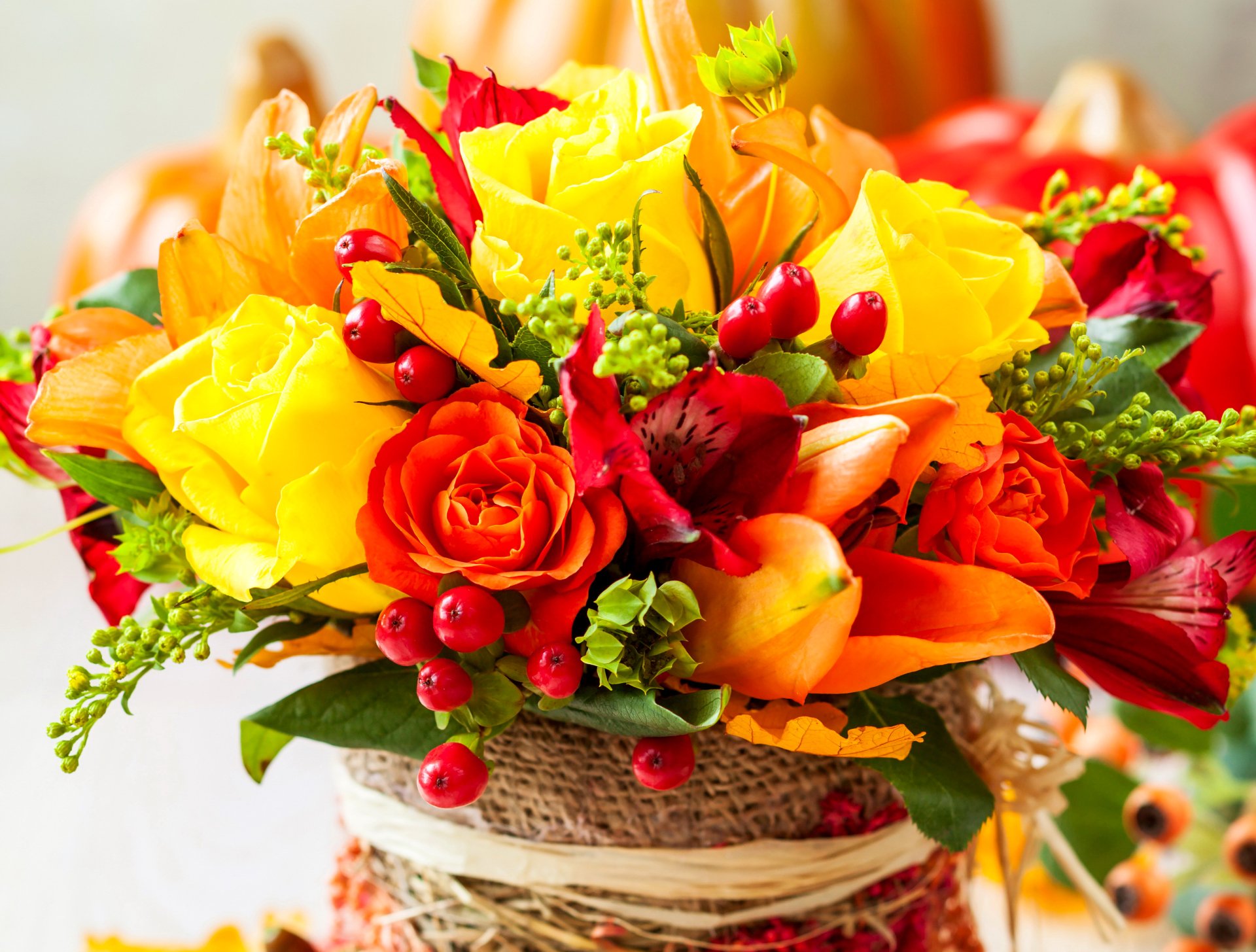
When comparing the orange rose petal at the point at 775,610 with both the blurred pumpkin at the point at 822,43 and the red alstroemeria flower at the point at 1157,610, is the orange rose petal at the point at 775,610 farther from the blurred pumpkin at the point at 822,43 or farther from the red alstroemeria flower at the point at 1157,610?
the blurred pumpkin at the point at 822,43

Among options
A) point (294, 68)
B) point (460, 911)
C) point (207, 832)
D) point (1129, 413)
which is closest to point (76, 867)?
point (207, 832)

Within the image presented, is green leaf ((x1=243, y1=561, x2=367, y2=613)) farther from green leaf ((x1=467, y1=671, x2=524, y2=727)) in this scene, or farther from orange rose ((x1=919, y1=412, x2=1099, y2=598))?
orange rose ((x1=919, y1=412, x2=1099, y2=598))

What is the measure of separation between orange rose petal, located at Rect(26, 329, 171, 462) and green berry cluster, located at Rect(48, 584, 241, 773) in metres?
0.05

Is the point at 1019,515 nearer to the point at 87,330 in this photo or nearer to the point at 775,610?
the point at 775,610

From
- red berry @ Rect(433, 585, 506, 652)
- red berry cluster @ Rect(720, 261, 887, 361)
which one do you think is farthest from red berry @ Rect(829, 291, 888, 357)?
red berry @ Rect(433, 585, 506, 652)

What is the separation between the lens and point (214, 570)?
0.28 m

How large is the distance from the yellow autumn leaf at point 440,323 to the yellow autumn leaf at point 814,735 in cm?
10

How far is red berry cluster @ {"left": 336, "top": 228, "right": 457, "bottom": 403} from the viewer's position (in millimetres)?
288

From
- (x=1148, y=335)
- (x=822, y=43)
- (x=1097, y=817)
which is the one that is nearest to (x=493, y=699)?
(x=1148, y=335)

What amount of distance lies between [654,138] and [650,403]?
0.09 m

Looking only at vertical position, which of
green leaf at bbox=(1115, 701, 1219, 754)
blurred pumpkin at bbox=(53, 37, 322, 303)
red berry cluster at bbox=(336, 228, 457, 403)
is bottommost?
green leaf at bbox=(1115, 701, 1219, 754)

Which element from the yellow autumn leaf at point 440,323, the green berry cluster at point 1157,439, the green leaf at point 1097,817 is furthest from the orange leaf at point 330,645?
the green leaf at point 1097,817

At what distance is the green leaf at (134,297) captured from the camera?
1.36ft

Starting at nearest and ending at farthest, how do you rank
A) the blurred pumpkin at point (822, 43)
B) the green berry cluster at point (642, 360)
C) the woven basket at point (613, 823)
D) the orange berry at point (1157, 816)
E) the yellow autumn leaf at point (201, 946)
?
the green berry cluster at point (642, 360)
the woven basket at point (613, 823)
the yellow autumn leaf at point (201, 946)
the orange berry at point (1157, 816)
the blurred pumpkin at point (822, 43)
